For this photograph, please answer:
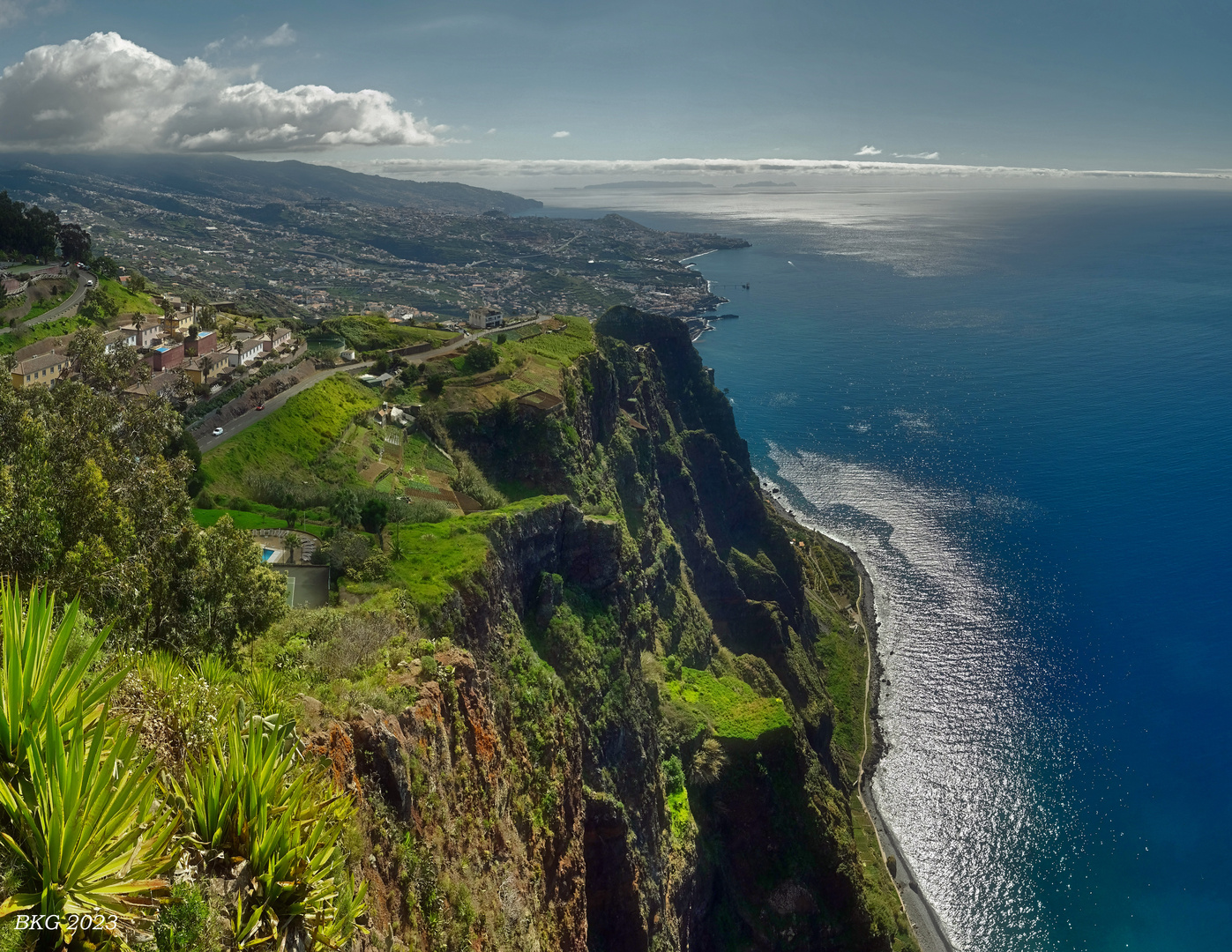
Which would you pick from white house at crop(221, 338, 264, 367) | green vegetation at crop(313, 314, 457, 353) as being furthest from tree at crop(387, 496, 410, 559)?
green vegetation at crop(313, 314, 457, 353)

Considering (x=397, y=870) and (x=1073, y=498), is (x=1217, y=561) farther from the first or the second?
(x=397, y=870)

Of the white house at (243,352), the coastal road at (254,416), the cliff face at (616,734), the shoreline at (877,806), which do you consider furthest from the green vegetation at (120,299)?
the shoreline at (877,806)

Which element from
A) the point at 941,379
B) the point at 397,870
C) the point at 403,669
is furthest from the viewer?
the point at 941,379

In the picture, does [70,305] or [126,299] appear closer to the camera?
[70,305]

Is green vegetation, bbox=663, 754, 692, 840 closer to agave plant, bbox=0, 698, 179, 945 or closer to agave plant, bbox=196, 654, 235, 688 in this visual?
agave plant, bbox=196, 654, 235, 688

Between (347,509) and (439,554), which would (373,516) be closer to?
(347,509)

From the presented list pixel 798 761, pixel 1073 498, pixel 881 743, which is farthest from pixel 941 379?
pixel 798 761

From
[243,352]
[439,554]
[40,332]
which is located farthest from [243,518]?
[40,332]
